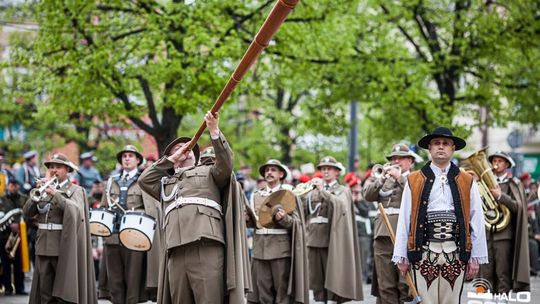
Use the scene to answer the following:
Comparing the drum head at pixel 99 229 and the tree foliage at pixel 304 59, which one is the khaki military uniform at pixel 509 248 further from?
the tree foliage at pixel 304 59

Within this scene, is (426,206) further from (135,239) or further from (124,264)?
(124,264)

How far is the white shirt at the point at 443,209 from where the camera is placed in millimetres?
9312

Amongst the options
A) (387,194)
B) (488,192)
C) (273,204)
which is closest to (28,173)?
(273,204)

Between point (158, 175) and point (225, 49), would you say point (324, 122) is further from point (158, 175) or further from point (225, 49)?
point (158, 175)

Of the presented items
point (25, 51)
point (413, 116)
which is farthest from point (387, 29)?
point (25, 51)

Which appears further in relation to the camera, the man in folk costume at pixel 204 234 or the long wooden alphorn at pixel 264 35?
the man in folk costume at pixel 204 234

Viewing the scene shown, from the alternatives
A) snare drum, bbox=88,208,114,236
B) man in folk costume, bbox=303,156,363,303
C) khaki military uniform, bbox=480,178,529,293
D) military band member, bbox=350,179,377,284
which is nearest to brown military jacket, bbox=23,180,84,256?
snare drum, bbox=88,208,114,236

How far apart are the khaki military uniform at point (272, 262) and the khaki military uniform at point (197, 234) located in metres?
4.43

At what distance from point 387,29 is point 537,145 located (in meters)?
26.8

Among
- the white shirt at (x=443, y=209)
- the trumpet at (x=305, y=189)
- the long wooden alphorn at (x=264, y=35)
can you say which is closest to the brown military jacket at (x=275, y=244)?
the trumpet at (x=305, y=189)

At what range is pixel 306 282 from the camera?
14023 mm

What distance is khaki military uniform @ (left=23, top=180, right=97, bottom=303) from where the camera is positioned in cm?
1247

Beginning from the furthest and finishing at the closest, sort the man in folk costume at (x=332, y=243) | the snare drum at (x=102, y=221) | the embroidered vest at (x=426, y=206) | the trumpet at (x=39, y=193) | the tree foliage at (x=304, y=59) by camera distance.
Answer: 1. the tree foliage at (x=304, y=59)
2. the man in folk costume at (x=332, y=243)
3. the snare drum at (x=102, y=221)
4. the trumpet at (x=39, y=193)
5. the embroidered vest at (x=426, y=206)

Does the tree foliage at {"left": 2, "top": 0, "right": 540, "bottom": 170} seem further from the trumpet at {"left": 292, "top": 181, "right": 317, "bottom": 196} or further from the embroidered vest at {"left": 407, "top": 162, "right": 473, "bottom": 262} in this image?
the embroidered vest at {"left": 407, "top": 162, "right": 473, "bottom": 262}
